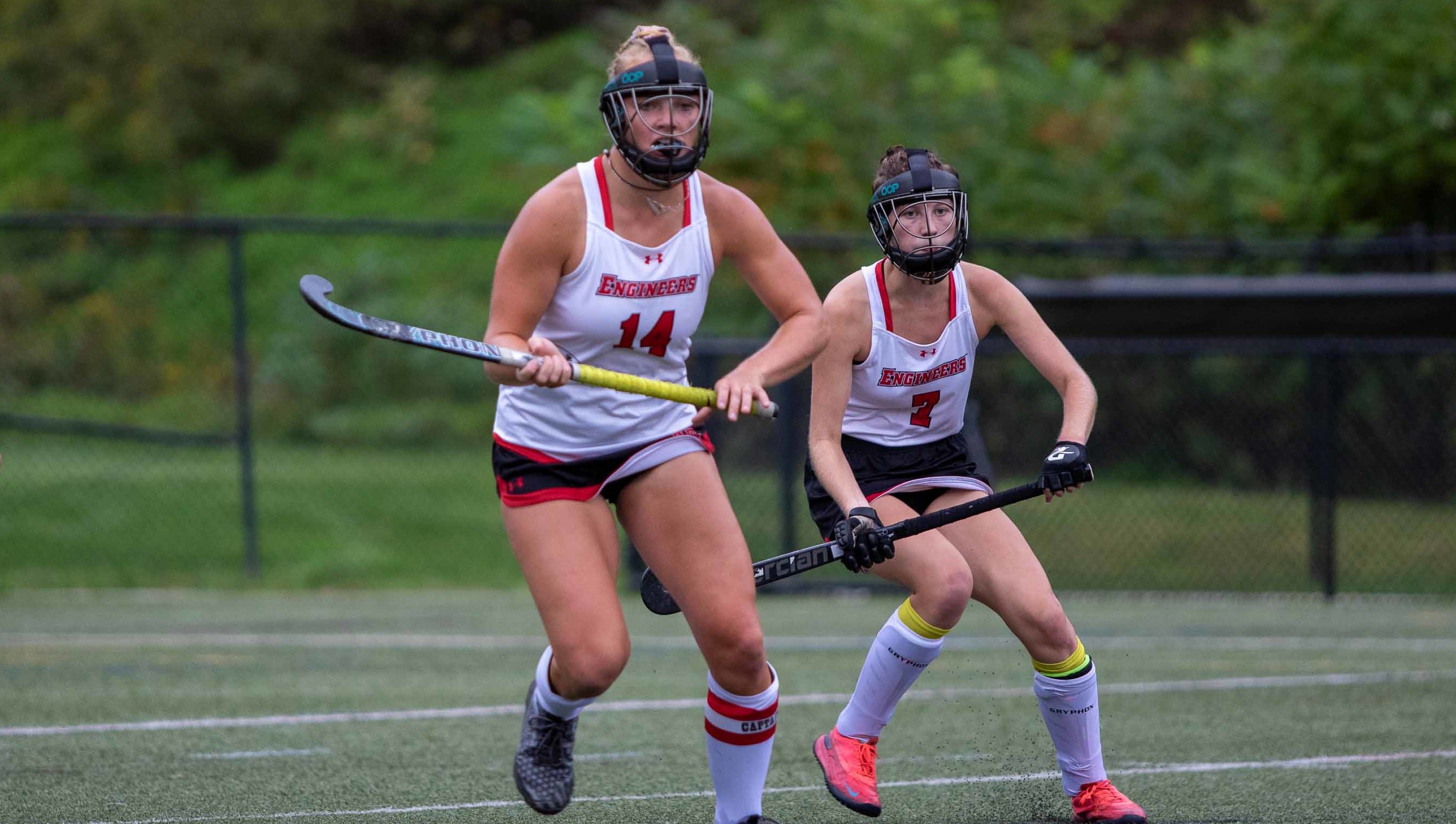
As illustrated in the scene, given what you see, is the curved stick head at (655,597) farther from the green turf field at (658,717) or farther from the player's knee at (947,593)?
the player's knee at (947,593)

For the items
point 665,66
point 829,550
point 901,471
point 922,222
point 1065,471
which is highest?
point 665,66

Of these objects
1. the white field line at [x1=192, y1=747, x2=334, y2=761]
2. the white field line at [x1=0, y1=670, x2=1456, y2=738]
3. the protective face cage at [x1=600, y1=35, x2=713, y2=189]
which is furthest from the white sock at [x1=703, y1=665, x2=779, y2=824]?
the white field line at [x1=0, y1=670, x2=1456, y2=738]

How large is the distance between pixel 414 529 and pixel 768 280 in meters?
10.0

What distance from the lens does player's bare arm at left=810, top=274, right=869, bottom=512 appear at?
16.0 ft

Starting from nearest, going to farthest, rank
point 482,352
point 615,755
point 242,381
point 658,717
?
point 482,352, point 615,755, point 658,717, point 242,381

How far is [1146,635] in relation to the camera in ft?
32.4

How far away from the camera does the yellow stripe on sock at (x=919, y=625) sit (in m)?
4.94

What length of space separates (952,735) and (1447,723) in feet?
6.66

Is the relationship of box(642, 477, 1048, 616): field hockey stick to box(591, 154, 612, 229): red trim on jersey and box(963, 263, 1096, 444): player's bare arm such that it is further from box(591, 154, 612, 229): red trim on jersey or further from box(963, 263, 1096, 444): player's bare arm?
box(591, 154, 612, 229): red trim on jersey

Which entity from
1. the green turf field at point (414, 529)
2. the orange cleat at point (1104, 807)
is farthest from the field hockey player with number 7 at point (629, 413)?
the green turf field at point (414, 529)

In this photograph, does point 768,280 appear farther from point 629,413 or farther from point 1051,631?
point 1051,631

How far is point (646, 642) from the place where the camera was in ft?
31.4

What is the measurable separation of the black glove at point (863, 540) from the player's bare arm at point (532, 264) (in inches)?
40.4

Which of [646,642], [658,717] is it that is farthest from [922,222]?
[646,642]
